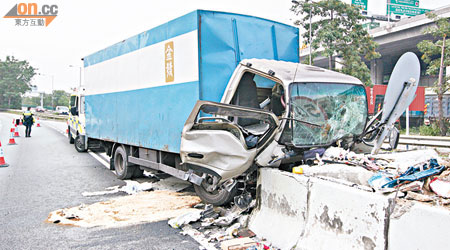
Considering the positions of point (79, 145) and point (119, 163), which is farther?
point (79, 145)

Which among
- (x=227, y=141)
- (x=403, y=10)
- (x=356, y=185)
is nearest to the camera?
(x=356, y=185)

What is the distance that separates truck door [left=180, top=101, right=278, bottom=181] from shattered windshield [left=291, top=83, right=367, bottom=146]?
1.26 ft

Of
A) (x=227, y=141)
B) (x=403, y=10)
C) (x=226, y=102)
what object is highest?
(x=403, y=10)

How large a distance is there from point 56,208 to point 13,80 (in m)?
108

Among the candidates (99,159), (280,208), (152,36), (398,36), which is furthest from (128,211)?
(398,36)

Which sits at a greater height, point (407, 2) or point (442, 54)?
point (407, 2)

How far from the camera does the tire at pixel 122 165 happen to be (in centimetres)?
793

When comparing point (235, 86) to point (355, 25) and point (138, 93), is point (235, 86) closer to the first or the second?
point (138, 93)

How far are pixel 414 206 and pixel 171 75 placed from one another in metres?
4.30

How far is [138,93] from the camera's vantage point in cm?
705

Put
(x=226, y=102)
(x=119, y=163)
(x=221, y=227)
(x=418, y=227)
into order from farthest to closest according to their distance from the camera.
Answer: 1. (x=119, y=163)
2. (x=226, y=102)
3. (x=221, y=227)
4. (x=418, y=227)

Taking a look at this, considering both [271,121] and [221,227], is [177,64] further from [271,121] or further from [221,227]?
[221,227]

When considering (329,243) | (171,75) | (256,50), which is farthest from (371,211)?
(171,75)

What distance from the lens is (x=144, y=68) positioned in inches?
266
